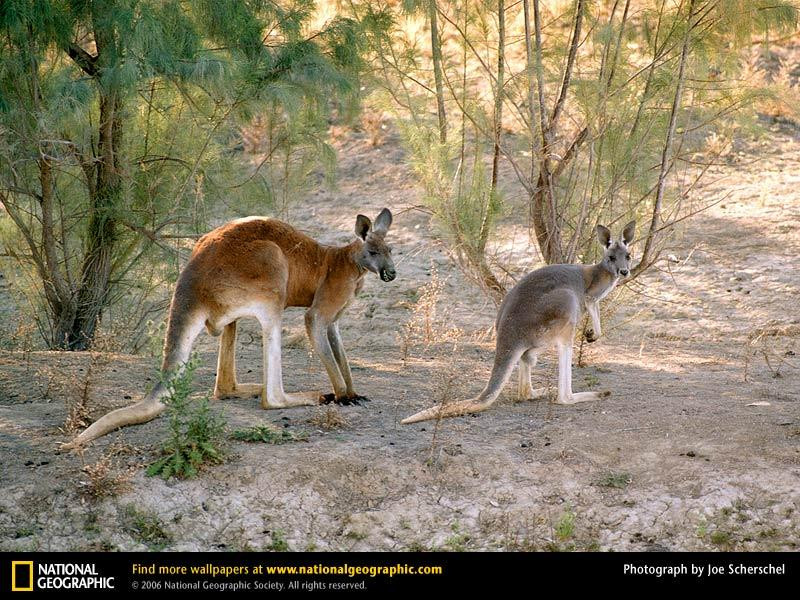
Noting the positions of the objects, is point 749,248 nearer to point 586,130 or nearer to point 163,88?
point 586,130

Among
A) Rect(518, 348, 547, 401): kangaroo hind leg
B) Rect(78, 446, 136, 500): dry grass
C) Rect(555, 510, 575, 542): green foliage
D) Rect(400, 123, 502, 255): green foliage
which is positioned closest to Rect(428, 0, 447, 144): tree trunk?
Rect(400, 123, 502, 255): green foliage

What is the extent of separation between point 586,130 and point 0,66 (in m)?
4.70

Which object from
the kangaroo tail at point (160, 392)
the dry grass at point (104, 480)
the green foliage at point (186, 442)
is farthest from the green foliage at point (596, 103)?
the dry grass at point (104, 480)

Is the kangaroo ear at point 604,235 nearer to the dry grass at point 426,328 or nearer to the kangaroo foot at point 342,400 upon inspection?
the dry grass at point 426,328

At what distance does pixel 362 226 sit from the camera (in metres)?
7.39

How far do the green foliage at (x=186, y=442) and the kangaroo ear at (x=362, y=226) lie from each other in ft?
5.99

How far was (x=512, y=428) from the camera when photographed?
6734mm

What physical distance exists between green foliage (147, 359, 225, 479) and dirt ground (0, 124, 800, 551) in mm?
82

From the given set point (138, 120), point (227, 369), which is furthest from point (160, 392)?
point (138, 120)

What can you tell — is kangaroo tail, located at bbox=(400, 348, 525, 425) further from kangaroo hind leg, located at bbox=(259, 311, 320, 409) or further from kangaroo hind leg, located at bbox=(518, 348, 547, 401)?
kangaroo hind leg, located at bbox=(259, 311, 320, 409)

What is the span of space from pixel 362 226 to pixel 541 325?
4.82 ft

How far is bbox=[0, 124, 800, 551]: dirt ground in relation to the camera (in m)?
5.52

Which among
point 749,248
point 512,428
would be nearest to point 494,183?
point 512,428

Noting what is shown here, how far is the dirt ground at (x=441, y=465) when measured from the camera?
18.1 ft
